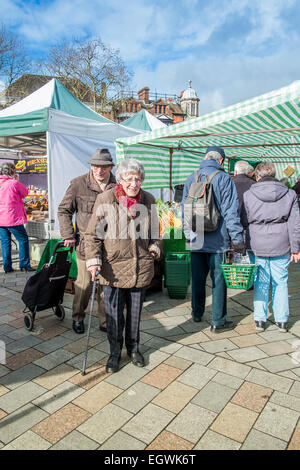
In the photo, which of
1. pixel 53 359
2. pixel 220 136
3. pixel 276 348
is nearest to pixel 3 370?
pixel 53 359

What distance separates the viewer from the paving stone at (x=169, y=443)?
1986mm

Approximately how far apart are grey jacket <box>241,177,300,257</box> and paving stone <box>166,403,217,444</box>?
1.75 metres

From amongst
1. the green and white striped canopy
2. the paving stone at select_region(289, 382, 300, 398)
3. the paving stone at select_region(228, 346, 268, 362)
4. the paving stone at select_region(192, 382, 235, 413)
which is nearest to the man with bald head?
the green and white striped canopy

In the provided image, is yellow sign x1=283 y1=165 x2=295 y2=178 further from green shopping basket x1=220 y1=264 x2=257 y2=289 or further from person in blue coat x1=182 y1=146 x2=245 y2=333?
green shopping basket x1=220 y1=264 x2=257 y2=289

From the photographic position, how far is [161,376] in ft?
9.04

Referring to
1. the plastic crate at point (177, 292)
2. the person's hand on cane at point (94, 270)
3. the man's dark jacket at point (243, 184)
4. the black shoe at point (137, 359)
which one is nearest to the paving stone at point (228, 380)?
the black shoe at point (137, 359)

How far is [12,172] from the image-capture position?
226 inches

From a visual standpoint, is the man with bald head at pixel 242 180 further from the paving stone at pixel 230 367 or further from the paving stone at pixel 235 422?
the paving stone at pixel 235 422

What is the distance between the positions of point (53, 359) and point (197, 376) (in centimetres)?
126

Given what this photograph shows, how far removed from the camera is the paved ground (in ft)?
6.81

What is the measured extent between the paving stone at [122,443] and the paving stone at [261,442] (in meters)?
0.61
